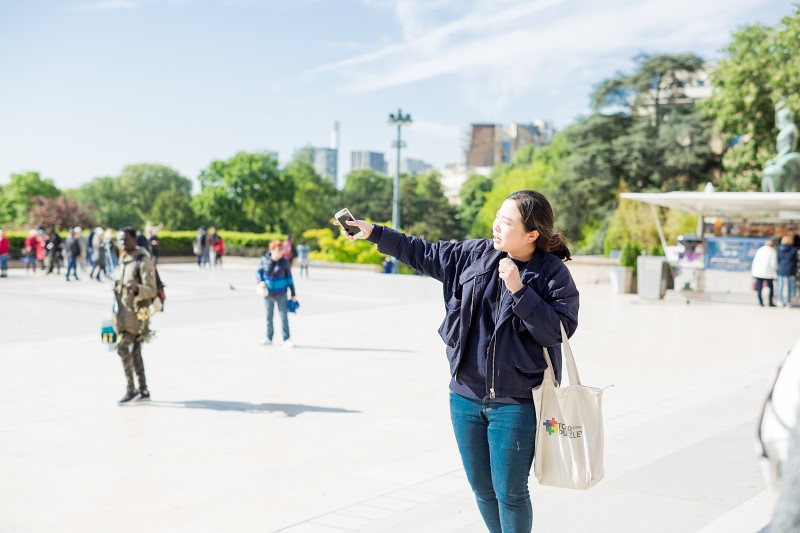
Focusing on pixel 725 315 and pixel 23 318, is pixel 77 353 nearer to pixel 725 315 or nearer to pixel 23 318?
pixel 23 318

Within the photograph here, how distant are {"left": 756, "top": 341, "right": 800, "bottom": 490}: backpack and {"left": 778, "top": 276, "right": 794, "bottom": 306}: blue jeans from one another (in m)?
20.0

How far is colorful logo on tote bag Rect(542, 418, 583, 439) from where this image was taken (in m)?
3.43

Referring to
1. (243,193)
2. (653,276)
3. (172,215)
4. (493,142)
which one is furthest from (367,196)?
(653,276)

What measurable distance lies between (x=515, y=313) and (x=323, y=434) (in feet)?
13.0

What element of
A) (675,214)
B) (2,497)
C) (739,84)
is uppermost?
(739,84)

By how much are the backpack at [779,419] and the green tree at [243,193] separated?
247 feet

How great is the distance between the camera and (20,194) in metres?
86.8

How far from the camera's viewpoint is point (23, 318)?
1535cm

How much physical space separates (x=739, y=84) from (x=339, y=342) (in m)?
28.1

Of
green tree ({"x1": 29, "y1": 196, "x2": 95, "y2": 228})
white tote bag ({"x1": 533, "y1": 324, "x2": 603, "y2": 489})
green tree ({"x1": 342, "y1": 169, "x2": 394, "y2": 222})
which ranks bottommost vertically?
white tote bag ({"x1": 533, "y1": 324, "x2": 603, "y2": 489})

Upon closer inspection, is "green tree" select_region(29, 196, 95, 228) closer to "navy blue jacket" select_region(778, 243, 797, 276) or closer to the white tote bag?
"navy blue jacket" select_region(778, 243, 797, 276)

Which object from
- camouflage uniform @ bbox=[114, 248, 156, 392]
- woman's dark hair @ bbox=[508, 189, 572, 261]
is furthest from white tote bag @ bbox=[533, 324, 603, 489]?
camouflage uniform @ bbox=[114, 248, 156, 392]

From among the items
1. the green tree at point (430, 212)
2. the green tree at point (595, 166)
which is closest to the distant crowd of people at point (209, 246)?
the green tree at point (595, 166)

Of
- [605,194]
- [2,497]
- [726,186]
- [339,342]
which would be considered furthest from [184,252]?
[2,497]
